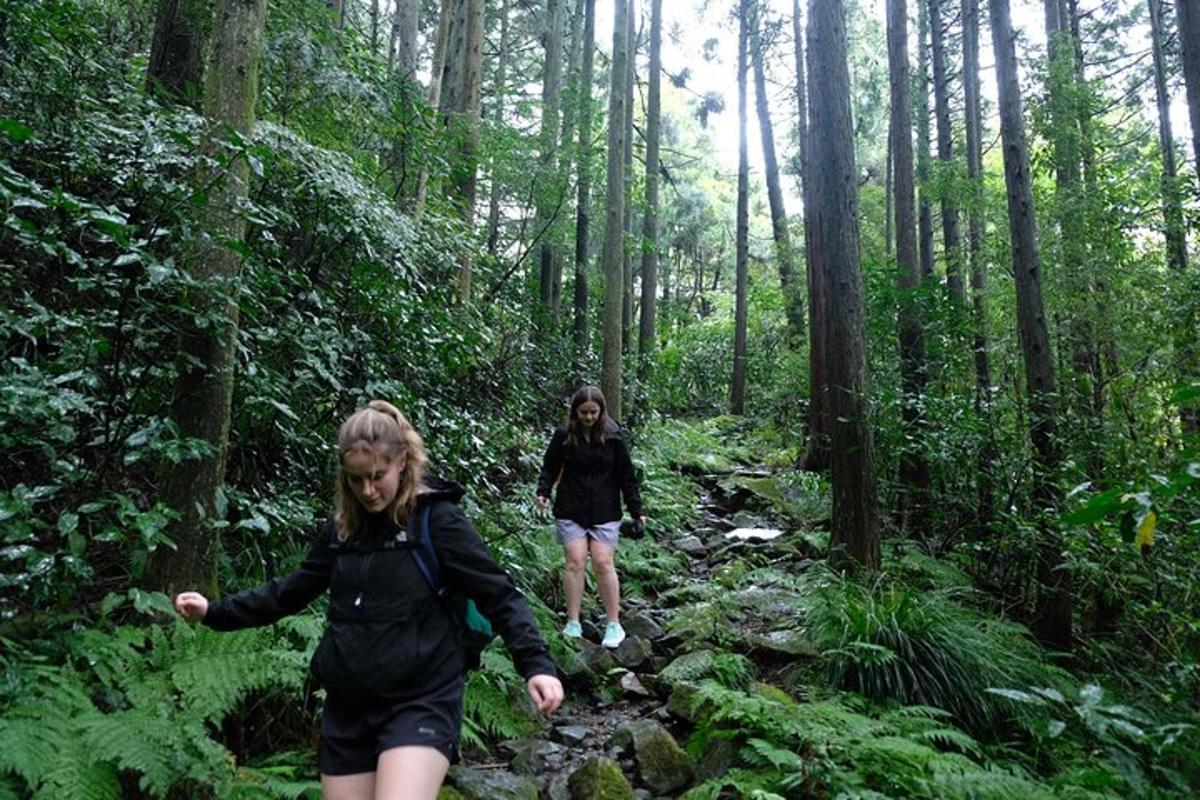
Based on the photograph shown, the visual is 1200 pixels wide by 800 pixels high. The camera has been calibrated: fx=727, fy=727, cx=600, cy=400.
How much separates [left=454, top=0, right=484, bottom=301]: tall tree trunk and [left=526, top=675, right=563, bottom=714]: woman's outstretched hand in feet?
24.5

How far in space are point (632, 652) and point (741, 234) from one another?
17.0 m

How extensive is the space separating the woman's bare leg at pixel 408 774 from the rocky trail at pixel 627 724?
1.34 meters

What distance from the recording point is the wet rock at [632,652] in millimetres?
5609

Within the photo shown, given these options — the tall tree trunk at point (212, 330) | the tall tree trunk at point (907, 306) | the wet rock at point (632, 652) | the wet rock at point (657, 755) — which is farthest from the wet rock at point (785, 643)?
the tall tree trunk at point (212, 330)

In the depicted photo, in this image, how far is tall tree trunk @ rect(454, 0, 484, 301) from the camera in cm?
977

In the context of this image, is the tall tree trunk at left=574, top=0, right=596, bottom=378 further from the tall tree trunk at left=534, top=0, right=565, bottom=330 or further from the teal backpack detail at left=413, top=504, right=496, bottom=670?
the teal backpack detail at left=413, top=504, right=496, bottom=670

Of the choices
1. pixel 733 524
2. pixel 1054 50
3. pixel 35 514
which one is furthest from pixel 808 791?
pixel 1054 50

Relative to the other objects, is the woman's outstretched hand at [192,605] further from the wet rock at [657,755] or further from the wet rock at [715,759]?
the wet rock at [715,759]

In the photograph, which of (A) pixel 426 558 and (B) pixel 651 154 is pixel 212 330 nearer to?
(A) pixel 426 558

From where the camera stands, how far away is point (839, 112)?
6844 mm

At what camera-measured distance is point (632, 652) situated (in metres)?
5.69

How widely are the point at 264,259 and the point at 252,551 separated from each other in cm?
208

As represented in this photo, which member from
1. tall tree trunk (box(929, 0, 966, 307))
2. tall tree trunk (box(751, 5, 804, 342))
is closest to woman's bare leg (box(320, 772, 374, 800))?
tall tree trunk (box(929, 0, 966, 307))

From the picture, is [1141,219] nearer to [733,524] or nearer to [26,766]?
[733,524]
